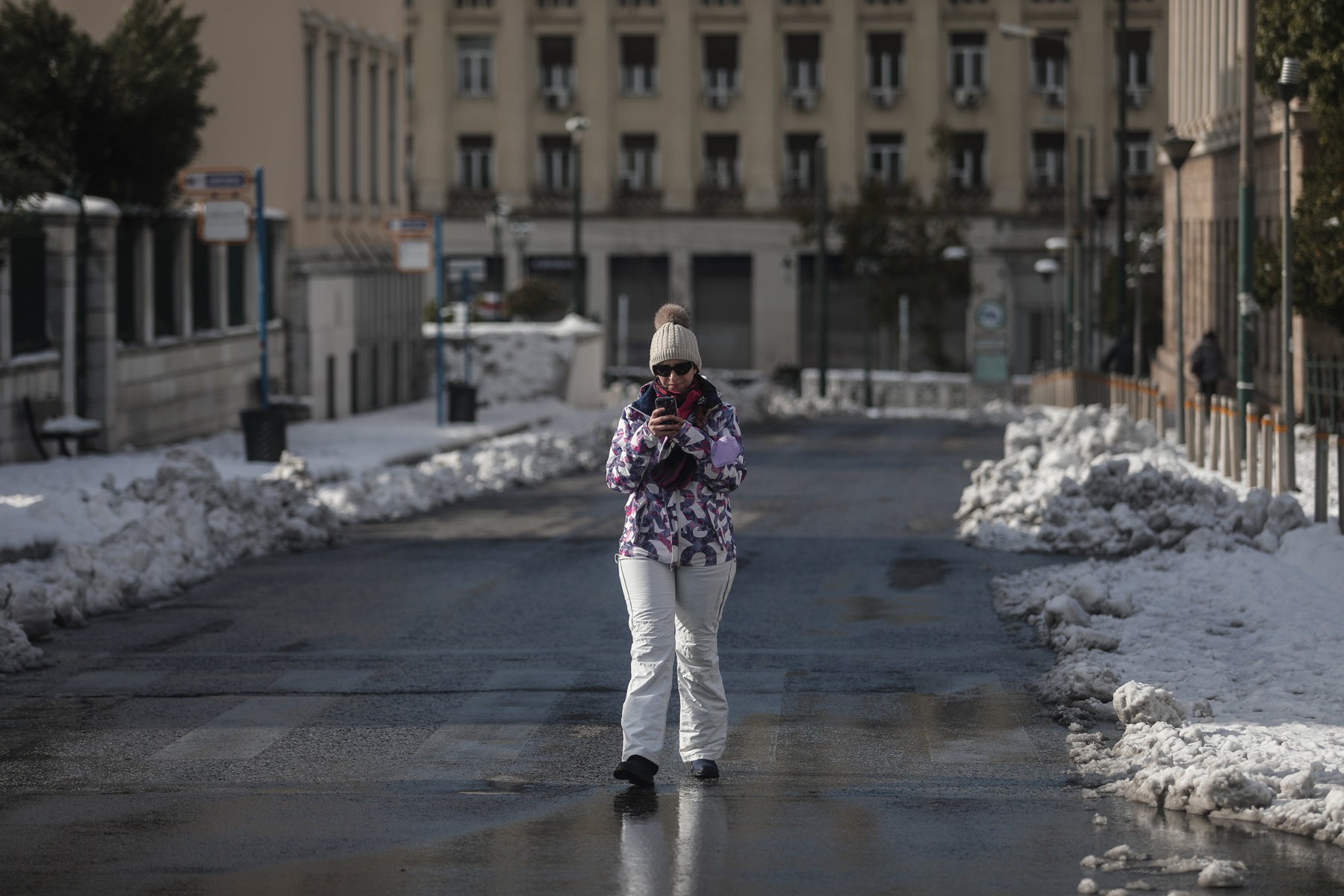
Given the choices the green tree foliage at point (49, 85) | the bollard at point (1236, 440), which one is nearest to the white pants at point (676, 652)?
the bollard at point (1236, 440)

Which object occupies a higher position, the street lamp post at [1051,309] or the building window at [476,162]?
the building window at [476,162]

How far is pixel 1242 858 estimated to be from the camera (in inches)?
287

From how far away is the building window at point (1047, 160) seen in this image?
7450cm

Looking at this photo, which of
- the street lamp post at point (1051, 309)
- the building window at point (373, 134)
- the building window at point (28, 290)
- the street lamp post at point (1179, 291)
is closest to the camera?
the building window at point (28, 290)

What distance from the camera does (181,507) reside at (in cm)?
1747

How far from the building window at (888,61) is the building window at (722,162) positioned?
4912 millimetres

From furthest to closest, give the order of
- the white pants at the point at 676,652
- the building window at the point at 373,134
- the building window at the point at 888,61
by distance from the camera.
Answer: the building window at the point at 888,61
the building window at the point at 373,134
the white pants at the point at 676,652

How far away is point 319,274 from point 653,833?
29.1 metres

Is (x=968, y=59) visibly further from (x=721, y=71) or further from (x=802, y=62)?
(x=721, y=71)

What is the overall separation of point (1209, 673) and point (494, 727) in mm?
3296

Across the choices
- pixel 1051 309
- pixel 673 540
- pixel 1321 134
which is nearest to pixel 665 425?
pixel 673 540

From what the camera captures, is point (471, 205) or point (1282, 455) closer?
Result: point (1282, 455)

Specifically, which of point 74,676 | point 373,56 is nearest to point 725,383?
point 373,56

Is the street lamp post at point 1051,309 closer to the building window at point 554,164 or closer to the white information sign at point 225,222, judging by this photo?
the building window at point 554,164
